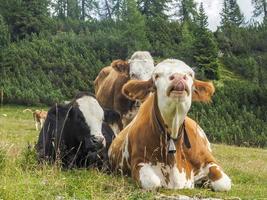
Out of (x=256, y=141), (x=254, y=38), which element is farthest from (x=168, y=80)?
(x=254, y=38)

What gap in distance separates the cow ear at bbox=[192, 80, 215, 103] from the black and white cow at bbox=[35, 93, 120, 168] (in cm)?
155

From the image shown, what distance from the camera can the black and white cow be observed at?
26.2 feet

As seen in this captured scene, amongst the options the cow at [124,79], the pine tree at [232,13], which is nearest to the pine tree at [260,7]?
the pine tree at [232,13]

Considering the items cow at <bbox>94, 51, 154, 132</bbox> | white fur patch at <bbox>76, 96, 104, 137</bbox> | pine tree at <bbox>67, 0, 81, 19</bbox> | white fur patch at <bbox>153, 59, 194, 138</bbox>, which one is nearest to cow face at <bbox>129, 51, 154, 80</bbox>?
cow at <bbox>94, 51, 154, 132</bbox>

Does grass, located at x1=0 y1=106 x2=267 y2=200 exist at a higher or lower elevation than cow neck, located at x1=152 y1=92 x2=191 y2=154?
lower

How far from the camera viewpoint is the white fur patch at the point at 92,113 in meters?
8.02

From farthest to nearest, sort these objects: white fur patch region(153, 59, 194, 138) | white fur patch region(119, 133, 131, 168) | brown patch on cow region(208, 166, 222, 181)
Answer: white fur patch region(119, 133, 131, 168)
brown patch on cow region(208, 166, 222, 181)
white fur patch region(153, 59, 194, 138)

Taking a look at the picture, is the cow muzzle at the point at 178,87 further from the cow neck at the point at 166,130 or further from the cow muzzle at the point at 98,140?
the cow muzzle at the point at 98,140

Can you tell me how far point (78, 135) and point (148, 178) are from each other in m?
1.81

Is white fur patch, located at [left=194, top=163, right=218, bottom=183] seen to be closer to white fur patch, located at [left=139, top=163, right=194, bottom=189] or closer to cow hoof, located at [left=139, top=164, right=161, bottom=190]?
white fur patch, located at [left=139, top=163, right=194, bottom=189]

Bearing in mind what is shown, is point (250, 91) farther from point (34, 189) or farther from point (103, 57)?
point (34, 189)

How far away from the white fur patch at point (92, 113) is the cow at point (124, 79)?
3854mm

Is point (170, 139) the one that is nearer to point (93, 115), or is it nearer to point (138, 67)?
point (93, 115)

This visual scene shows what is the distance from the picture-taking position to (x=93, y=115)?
26.9 feet
